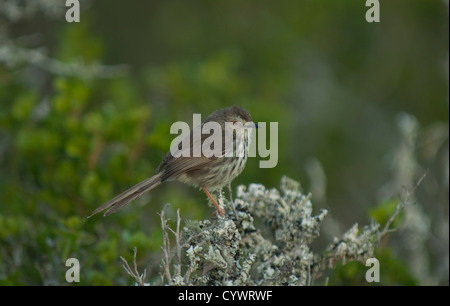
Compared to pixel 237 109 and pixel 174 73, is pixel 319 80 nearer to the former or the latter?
pixel 174 73

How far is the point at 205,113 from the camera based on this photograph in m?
8.55

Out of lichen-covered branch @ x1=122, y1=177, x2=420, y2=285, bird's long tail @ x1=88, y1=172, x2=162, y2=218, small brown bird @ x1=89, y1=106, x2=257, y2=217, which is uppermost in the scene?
small brown bird @ x1=89, y1=106, x2=257, y2=217

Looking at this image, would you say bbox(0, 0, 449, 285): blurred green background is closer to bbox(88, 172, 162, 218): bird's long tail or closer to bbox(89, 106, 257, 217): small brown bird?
bbox(88, 172, 162, 218): bird's long tail

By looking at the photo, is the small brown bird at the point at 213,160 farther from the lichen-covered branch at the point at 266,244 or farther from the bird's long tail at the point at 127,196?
the lichen-covered branch at the point at 266,244

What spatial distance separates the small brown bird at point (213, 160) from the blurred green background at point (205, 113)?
51 centimetres

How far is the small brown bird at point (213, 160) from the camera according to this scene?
5.57 meters

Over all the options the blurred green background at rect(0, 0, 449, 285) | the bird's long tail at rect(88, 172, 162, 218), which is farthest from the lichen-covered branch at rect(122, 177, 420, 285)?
the bird's long tail at rect(88, 172, 162, 218)

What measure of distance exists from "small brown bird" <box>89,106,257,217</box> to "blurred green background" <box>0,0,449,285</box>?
0.51 meters

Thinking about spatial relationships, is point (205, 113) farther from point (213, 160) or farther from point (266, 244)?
point (266, 244)

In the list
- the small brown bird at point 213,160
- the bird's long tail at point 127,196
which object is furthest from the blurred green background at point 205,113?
the small brown bird at point 213,160

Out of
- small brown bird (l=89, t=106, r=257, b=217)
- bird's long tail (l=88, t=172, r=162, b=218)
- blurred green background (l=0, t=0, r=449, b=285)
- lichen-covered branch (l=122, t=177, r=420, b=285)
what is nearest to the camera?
lichen-covered branch (l=122, t=177, r=420, b=285)

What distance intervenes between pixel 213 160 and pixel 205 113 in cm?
298

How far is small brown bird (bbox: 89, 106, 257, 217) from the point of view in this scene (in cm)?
557
